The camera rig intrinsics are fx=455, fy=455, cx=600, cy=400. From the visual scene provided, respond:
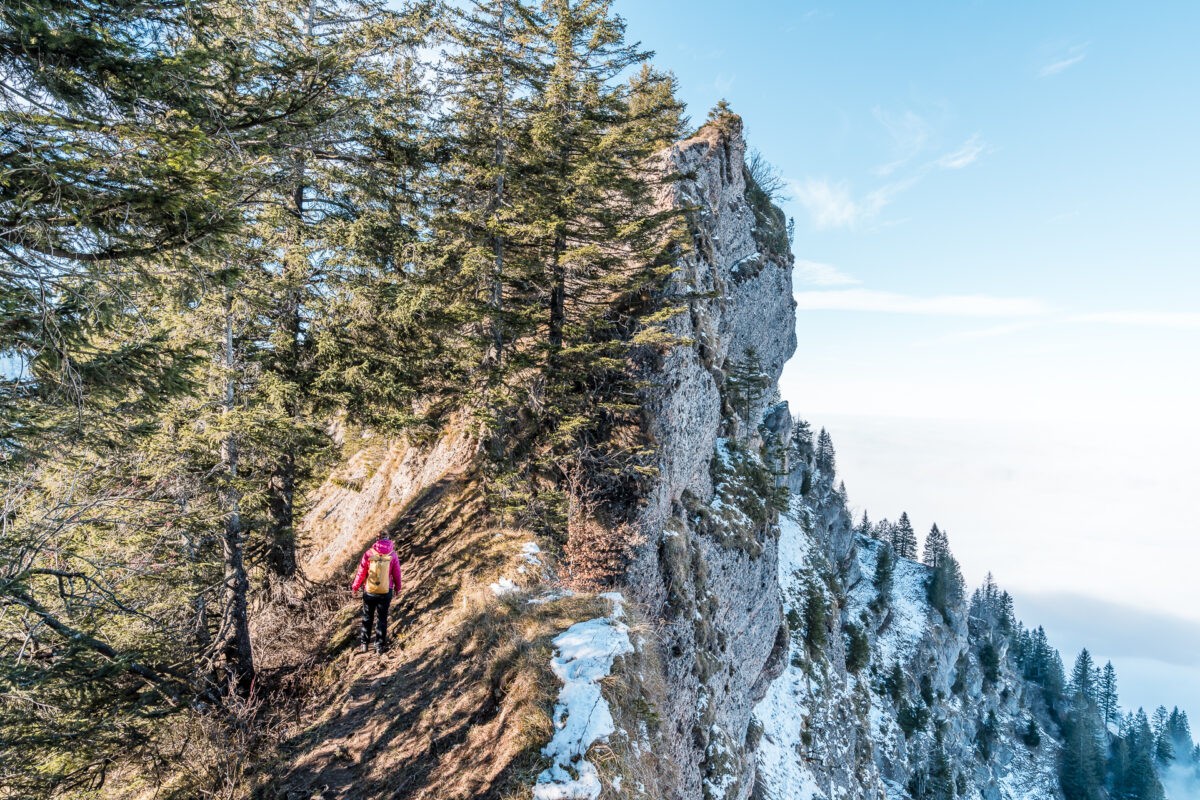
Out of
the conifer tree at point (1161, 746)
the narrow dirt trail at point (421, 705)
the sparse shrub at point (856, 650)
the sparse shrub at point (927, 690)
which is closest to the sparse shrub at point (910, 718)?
the sparse shrub at point (927, 690)

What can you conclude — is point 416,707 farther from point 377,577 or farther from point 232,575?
point 232,575

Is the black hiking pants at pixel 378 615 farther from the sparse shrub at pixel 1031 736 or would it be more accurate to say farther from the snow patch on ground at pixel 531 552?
the sparse shrub at pixel 1031 736

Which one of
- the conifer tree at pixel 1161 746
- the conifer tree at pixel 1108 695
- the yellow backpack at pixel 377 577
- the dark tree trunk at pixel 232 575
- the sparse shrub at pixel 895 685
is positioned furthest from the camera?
the conifer tree at pixel 1108 695

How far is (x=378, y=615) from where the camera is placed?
9.69 m

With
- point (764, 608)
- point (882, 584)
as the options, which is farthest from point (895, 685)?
point (764, 608)

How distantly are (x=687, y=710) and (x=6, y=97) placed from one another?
18543 mm

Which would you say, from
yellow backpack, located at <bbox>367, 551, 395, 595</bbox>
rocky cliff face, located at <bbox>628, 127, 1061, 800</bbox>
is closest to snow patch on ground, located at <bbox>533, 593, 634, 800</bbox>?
rocky cliff face, located at <bbox>628, 127, 1061, 800</bbox>

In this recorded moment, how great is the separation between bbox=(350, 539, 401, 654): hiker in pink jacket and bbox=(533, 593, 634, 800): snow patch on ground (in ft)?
12.5

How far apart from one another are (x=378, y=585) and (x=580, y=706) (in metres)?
4.84

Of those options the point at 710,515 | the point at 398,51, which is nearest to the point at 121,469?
the point at 398,51

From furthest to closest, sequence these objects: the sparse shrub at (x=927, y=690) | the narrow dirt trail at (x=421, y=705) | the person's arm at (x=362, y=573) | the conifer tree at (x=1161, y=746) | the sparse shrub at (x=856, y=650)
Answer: the conifer tree at (x=1161, y=746) → the sparse shrub at (x=927, y=690) → the sparse shrub at (x=856, y=650) → the person's arm at (x=362, y=573) → the narrow dirt trail at (x=421, y=705)

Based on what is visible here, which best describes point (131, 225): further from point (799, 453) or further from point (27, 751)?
point (799, 453)

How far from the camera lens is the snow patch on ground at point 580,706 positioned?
6422 millimetres

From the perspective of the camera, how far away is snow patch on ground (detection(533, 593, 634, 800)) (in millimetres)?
6422
